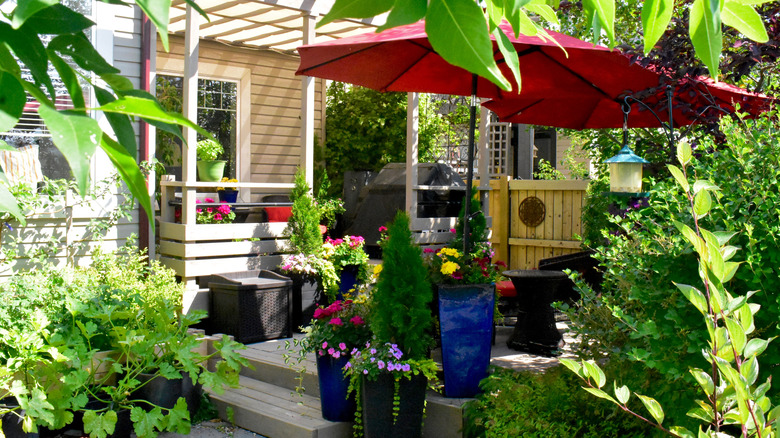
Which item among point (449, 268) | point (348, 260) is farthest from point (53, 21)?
point (348, 260)

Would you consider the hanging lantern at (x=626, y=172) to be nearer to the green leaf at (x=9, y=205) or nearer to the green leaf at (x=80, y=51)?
the green leaf at (x=80, y=51)

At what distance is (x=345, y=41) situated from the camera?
464 cm

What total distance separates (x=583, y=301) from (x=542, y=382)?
1.75ft

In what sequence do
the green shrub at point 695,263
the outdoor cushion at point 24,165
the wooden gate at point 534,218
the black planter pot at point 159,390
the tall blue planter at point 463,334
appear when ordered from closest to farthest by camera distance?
the green shrub at point 695,263 < the black planter pot at point 159,390 < the tall blue planter at point 463,334 < the outdoor cushion at point 24,165 < the wooden gate at point 534,218

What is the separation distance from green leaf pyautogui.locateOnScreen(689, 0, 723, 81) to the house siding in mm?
5235

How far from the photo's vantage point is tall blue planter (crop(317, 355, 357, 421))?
13.9 feet

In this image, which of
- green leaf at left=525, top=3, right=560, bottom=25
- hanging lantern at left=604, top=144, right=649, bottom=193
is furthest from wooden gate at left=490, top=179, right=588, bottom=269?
green leaf at left=525, top=3, right=560, bottom=25

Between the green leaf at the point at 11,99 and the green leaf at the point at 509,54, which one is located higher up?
the green leaf at the point at 509,54

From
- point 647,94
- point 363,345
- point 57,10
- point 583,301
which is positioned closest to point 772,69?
point 647,94

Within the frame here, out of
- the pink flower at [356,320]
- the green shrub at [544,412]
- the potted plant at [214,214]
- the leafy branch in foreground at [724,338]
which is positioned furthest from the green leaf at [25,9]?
the potted plant at [214,214]

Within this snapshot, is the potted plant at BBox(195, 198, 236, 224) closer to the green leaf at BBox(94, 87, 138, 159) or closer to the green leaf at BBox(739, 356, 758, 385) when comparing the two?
the green leaf at BBox(739, 356, 758, 385)

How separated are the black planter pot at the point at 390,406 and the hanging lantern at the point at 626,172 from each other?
61.6 inches

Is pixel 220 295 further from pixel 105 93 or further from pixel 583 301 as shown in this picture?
pixel 105 93

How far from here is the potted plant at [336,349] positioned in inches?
167
